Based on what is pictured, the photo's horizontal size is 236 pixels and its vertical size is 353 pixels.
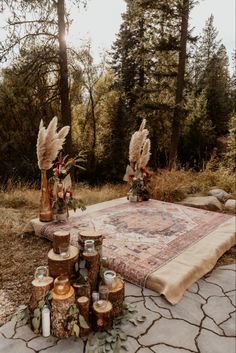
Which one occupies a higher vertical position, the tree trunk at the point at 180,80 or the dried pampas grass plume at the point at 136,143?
the tree trunk at the point at 180,80

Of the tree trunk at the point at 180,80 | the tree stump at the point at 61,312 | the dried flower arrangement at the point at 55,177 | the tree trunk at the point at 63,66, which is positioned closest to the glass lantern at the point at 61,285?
the tree stump at the point at 61,312

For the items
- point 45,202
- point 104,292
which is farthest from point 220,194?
point 104,292

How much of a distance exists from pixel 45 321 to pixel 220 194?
15.6 feet

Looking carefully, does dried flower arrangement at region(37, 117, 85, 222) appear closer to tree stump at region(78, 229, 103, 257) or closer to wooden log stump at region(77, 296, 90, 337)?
tree stump at region(78, 229, 103, 257)

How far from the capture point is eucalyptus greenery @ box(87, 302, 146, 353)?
1.90 metres

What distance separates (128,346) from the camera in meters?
1.97

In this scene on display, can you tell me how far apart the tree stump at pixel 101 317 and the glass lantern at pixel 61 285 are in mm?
250

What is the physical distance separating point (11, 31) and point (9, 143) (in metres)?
4.79

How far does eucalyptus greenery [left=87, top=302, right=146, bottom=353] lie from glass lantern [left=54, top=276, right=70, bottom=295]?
0.36 m

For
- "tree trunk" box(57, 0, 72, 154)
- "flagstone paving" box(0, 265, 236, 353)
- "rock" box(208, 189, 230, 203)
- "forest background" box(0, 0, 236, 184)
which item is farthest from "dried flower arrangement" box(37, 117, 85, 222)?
"tree trunk" box(57, 0, 72, 154)

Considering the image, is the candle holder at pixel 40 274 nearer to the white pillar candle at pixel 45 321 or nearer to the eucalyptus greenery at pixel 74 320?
the white pillar candle at pixel 45 321

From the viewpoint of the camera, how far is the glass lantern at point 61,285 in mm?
1993

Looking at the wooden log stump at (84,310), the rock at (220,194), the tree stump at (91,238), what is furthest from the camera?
the rock at (220,194)

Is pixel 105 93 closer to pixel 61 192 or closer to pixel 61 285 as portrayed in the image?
pixel 61 192
